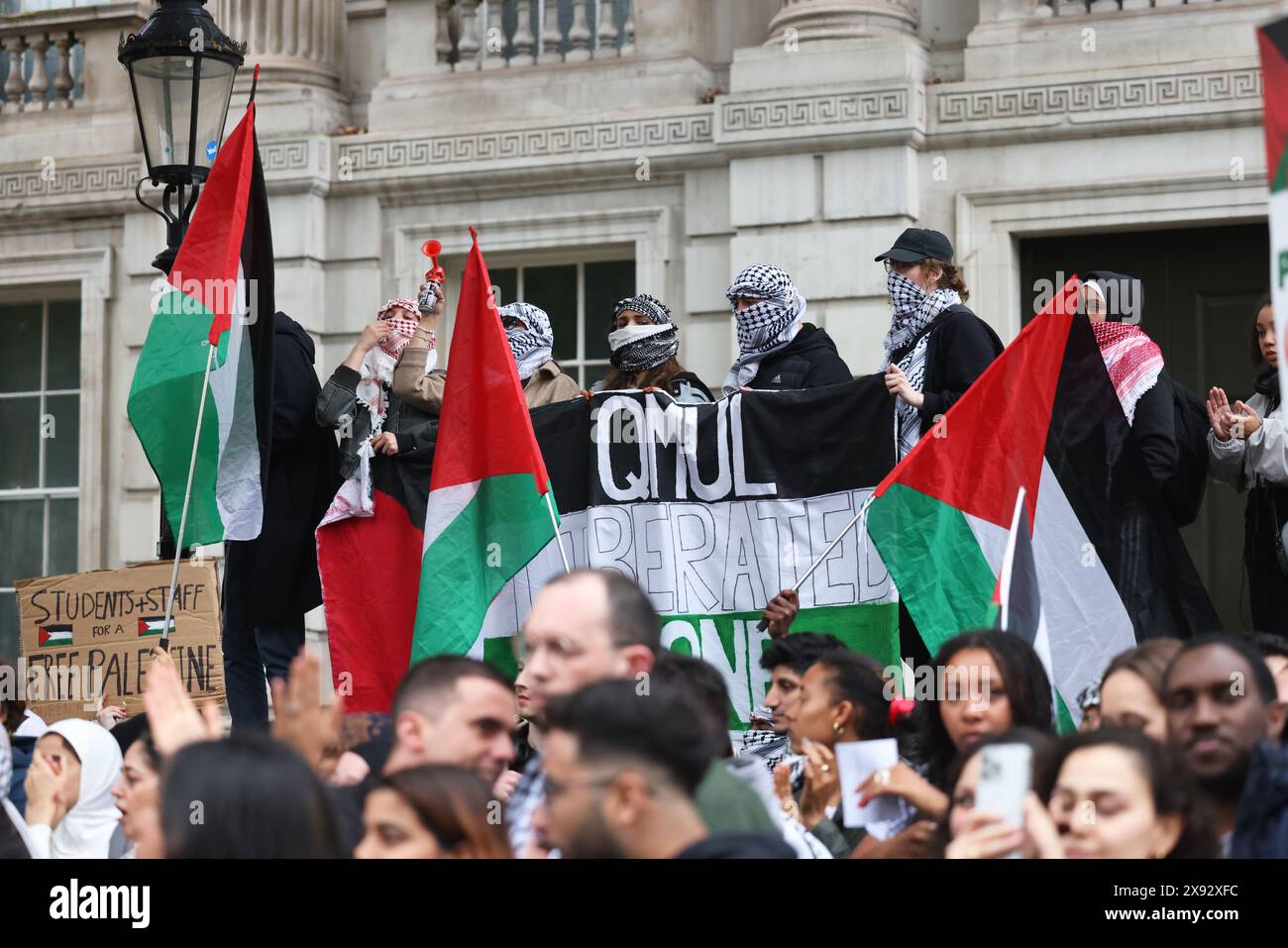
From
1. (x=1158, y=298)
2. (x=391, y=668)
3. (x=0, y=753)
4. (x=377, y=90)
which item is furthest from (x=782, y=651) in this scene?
(x=377, y=90)

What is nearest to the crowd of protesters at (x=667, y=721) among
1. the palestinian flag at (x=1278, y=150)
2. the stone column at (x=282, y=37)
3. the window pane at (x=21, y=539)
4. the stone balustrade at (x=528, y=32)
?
the palestinian flag at (x=1278, y=150)

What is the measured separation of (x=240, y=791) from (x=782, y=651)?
3314 millimetres

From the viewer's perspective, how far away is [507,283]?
39.0 feet

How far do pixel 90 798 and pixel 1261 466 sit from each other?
13.6 feet

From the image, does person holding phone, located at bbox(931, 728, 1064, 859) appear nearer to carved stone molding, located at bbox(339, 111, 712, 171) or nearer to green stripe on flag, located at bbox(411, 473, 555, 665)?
green stripe on flag, located at bbox(411, 473, 555, 665)

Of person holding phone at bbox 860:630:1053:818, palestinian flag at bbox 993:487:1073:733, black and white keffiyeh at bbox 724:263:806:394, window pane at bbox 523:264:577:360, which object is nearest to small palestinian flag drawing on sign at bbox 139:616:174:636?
black and white keffiyeh at bbox 724:263:806:394

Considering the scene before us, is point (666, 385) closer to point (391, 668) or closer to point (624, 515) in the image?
point (624, 515)

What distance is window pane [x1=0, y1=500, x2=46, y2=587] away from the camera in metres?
13.0

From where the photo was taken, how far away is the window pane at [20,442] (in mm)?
13109

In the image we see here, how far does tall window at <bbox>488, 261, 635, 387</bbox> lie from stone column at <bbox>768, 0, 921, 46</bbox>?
5.94 ft

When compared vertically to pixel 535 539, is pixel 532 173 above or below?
above

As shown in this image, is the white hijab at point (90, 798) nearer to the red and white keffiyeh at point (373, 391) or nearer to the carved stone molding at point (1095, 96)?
the red and white keffiyeh at point (373, 391)

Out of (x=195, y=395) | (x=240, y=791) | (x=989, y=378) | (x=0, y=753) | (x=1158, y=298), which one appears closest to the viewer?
(x=240, y=791)
